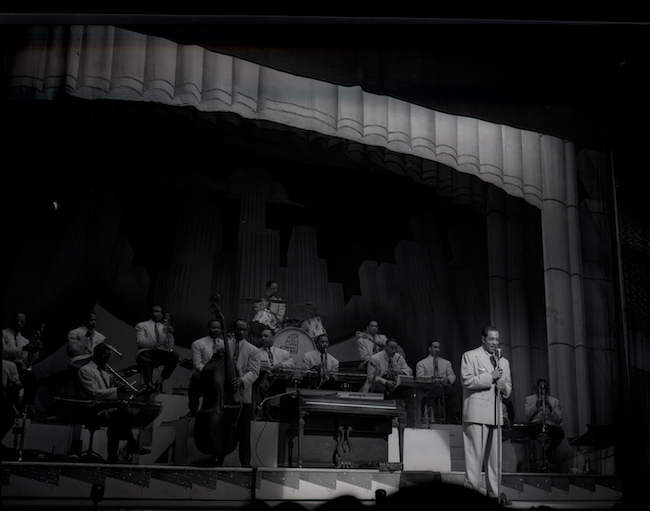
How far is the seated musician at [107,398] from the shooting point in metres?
7.24

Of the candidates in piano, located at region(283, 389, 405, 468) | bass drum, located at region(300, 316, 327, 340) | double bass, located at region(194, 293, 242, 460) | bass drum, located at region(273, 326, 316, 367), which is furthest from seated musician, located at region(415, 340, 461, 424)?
double bass, located at region(194, 293, 242, 460)

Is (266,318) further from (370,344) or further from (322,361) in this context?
(370,344)

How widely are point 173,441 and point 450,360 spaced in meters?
4.95

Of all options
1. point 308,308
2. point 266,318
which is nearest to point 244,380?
point 266,318

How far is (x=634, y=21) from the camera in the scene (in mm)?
3699

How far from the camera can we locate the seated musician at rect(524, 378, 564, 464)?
916 cm

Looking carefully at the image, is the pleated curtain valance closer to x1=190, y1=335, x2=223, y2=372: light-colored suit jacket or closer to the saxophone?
x1=190, y1=335, x2=223, y2=372: light-colored suit jacket

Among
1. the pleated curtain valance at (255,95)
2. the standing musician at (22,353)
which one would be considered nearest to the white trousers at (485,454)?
the pleated curtain valance at (255,95)

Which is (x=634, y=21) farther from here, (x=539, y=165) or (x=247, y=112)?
(x=539, y=165)

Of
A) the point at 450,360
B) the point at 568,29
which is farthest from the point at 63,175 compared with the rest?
the point at 568,29

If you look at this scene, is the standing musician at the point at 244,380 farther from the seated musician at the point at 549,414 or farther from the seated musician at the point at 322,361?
the seated musician at the point at 549,414

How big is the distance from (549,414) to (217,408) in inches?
181

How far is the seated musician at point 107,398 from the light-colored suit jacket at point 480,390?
3.20 meters

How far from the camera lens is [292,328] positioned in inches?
402
